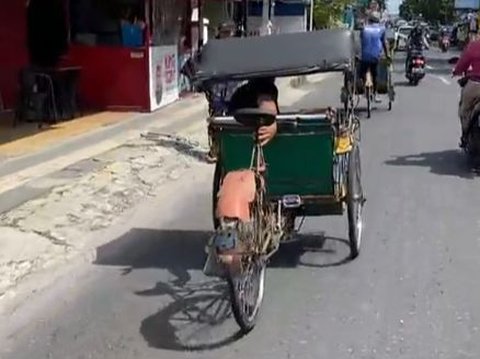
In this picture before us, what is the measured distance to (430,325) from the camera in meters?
6.39

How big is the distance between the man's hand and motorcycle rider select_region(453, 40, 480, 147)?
19.4ft

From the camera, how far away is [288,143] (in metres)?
7.68

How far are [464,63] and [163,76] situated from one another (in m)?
8.56

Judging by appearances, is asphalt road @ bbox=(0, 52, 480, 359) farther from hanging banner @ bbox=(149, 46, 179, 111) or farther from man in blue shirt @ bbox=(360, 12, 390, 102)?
man in blue shirt @ bbox=(360, 12, 390, 102)

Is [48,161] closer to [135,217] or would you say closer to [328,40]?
[135,217]

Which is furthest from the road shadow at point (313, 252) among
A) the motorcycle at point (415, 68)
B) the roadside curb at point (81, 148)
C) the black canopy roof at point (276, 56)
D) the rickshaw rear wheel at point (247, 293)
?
the motorcycle at point (415, 68)

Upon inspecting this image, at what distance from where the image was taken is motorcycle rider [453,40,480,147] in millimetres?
12688

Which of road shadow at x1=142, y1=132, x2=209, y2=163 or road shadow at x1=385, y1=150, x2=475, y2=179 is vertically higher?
road shadow at x1=385, y1=150, x2=475, y2=179

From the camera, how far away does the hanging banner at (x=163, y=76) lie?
63.3ft

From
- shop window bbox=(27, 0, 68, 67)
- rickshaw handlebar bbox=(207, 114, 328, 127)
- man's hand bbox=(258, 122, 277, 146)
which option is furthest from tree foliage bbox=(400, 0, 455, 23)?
man's hand bbox=(258, 122, 277, 146)

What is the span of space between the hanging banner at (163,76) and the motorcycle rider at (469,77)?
24.7 ft

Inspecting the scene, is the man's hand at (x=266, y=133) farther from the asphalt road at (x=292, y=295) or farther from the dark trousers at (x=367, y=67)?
the dark trousers at (x=367, y=67)

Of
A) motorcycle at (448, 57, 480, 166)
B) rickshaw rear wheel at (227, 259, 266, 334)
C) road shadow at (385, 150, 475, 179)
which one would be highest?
rickshaw rear wheel at (227, 259, 266, 334)

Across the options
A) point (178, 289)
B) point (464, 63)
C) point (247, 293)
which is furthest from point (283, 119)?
point (464, 63)
